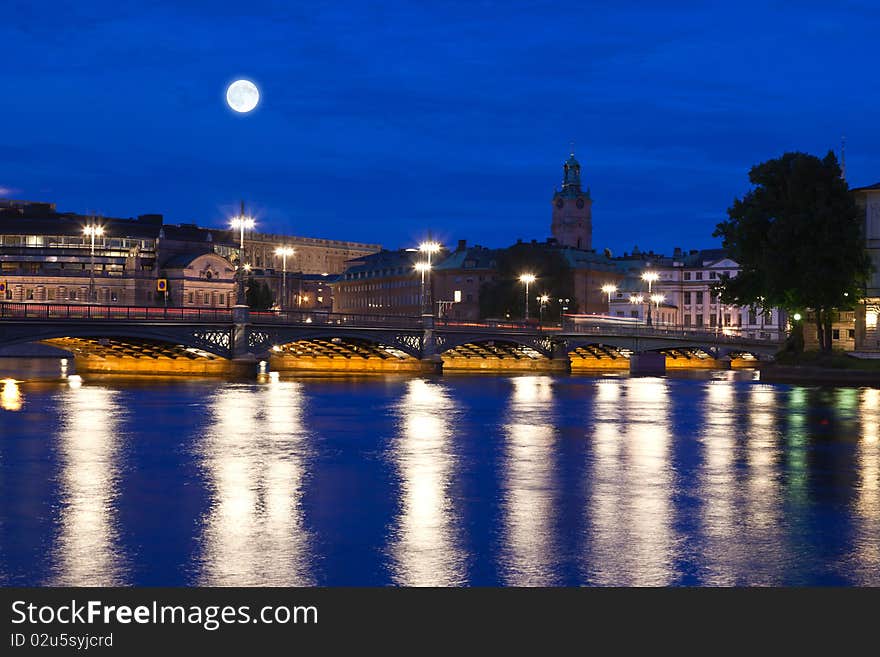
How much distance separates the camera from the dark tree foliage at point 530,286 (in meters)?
155

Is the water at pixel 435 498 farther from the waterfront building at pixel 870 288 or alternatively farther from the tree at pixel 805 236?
the waterfront building at pixel 870 288

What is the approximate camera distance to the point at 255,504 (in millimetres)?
21500

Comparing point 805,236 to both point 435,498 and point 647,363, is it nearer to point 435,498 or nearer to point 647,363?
point 647,363

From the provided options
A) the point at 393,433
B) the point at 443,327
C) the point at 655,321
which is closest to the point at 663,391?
the point at 443,327

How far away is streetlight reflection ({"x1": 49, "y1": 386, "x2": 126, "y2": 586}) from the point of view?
598 inches

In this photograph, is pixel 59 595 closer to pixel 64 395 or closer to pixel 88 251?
pixel 64 395

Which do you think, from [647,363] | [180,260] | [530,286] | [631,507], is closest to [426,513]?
[631,507]

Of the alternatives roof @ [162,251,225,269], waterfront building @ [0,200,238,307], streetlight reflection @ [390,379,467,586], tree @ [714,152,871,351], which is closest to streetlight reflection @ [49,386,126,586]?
streetlight reflection @ [390,379,467,586]

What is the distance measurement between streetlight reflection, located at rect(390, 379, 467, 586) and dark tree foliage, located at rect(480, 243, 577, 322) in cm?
11267

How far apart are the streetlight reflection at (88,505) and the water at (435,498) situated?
0.07 metres

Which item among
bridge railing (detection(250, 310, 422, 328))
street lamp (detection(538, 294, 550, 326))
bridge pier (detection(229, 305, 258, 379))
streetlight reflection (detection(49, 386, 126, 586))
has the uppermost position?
street lamp (detection(538, 294, 550, 326))

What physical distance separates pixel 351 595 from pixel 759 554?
6411 millimetres

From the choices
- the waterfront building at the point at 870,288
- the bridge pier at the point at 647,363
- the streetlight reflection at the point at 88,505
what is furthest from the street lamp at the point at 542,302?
the streetlight reflection at the point at 88,505

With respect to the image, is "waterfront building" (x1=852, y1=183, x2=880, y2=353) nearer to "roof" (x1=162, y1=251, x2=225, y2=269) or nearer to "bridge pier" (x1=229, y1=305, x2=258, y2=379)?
"bridge pier" (x1=229, y1=305, x2=258, y2=379)
